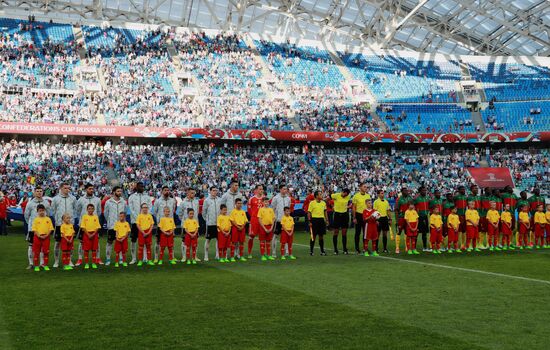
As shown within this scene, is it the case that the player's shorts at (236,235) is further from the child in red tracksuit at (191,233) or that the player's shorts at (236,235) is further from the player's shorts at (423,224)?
the player's shorts at (423,224)

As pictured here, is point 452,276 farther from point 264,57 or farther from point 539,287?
point 264,57

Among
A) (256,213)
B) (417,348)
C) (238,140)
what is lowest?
(417,348)

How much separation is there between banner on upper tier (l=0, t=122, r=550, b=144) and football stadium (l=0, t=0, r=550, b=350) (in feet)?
0.50

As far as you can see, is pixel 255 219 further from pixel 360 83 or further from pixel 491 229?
pixel 360 83

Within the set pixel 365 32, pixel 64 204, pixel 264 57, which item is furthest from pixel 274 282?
pixel 365 32

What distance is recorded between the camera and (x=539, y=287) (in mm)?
11578

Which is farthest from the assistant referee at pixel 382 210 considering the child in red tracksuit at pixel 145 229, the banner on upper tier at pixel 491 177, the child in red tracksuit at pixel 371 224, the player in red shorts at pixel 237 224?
the banner on upper tier at pixel 491 177

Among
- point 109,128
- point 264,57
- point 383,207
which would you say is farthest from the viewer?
point 264,57

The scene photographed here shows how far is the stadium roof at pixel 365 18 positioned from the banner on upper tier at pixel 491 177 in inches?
562

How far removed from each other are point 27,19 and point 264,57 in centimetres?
2145

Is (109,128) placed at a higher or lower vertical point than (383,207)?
higher

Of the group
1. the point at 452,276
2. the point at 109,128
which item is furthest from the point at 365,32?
the point at 452,276

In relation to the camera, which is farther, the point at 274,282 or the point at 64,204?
the point at 64,204

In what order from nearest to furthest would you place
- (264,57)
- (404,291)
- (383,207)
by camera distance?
(404,291), (383,207), (264,57)
